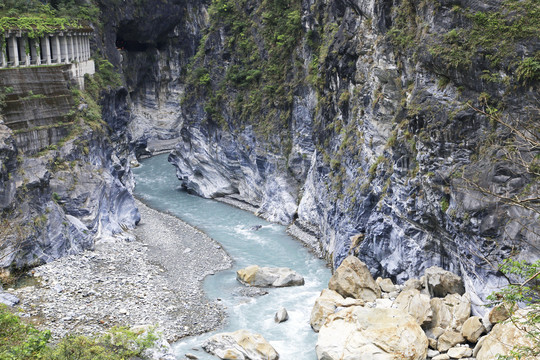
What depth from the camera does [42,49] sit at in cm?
3066

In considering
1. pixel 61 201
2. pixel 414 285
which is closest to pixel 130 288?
pixel 61 201

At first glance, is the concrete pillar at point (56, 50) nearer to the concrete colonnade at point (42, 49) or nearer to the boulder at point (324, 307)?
the concrete colonnade at point (42, 49)

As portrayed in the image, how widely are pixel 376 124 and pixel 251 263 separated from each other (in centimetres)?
913

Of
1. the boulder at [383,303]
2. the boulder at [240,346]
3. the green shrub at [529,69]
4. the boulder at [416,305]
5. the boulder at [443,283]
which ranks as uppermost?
the green shrub at [529,69]

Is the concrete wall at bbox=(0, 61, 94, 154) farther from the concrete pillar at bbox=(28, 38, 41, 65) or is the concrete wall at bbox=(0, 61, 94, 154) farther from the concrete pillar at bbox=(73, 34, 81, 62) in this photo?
the concrete pillar at bbox=(73, 34, 81, 62)

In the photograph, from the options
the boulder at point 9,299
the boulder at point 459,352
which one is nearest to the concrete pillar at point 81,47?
the boulder at point 9,299

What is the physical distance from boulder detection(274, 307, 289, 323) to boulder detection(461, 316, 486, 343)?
21.8 feet

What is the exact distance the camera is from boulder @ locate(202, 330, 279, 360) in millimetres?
17639

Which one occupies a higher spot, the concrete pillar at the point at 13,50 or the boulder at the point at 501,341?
the concrete pillar at the point at 13,50

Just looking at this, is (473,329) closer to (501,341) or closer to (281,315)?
(501,341)

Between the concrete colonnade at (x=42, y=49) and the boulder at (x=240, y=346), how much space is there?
61.1ft

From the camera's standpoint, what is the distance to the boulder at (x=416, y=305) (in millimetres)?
17266

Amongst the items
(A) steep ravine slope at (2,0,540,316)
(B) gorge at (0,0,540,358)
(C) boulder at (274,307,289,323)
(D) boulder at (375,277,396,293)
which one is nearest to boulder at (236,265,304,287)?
(B) gorge at (0,0,540,358)

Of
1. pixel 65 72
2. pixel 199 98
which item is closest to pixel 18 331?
pixel 65 72
